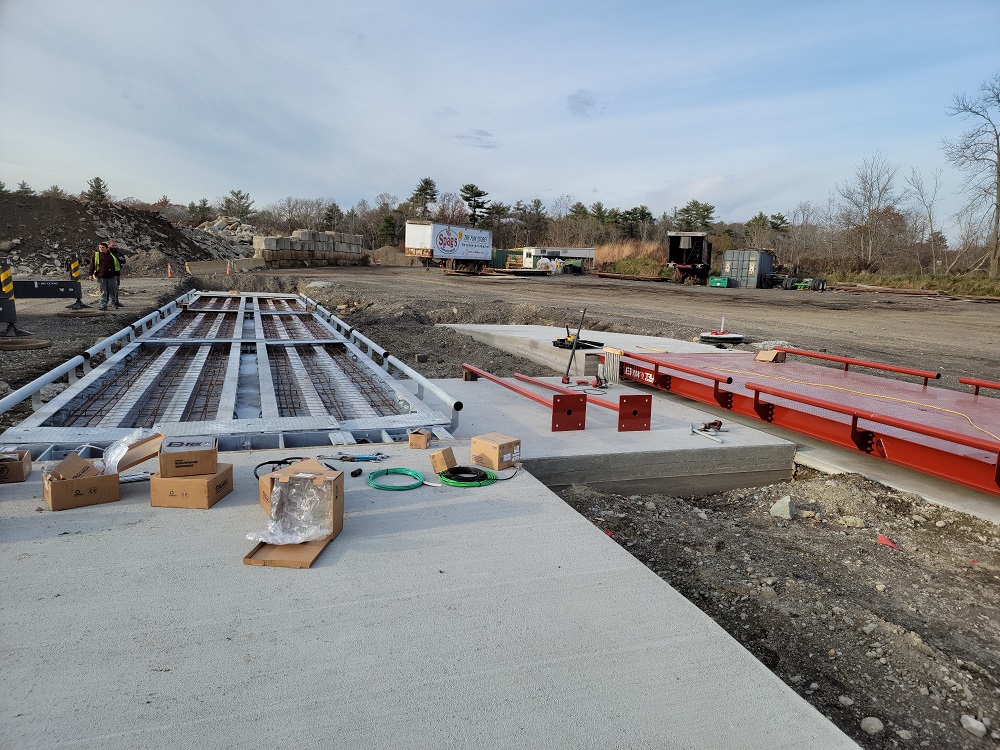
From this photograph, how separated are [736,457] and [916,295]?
31013 millimetres

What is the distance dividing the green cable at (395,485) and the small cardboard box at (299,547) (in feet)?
1.89

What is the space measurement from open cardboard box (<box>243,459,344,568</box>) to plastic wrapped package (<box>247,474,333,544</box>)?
0.10ft

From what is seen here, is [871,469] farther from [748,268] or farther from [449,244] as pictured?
[449,244]

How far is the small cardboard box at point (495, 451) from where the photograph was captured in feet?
14.3

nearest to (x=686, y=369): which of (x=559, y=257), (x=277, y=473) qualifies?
(x=277, y=473)

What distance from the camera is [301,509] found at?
3.11m

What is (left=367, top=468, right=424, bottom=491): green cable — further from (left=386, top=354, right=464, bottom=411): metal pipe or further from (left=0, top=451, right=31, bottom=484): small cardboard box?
(left=0, top=451, right=31, bottom=484): small cardboard box

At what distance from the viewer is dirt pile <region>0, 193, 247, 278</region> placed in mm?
31031

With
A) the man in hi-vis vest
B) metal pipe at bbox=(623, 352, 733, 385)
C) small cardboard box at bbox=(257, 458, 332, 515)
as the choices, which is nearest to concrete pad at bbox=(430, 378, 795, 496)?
metal pipe at bbox=(623, 352, 733, 385)

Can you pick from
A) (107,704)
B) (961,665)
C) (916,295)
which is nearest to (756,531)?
(961,665)

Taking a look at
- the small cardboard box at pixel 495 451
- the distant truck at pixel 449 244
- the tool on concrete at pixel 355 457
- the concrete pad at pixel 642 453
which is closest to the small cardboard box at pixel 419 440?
the tool on concrete at pixel 355 457

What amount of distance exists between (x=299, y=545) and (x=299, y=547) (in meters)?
0.03

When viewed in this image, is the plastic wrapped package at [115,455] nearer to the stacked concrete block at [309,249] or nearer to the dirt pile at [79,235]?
the dirt pile at [79,235]

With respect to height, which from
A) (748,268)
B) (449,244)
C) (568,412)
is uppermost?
(449,244)
